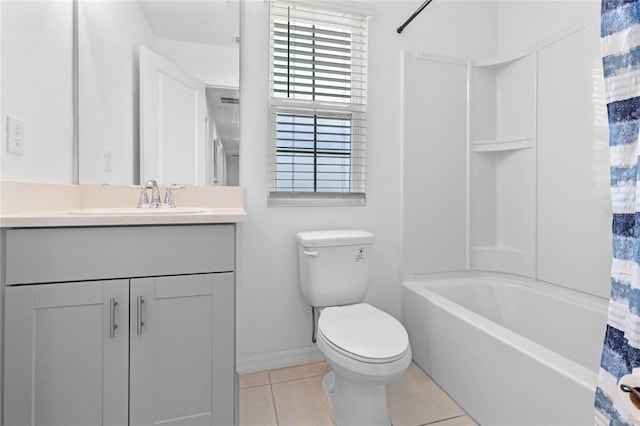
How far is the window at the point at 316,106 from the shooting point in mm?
1827

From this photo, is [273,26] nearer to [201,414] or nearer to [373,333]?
[373,333]

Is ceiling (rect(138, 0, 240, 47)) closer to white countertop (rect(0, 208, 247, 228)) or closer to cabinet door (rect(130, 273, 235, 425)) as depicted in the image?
white countertop (rect(0, 208, 247, 228))

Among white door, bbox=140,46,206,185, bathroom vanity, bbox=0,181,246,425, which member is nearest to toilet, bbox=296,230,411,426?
bathroom vanity, bbox=0,181,246,425

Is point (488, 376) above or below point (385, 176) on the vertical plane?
below

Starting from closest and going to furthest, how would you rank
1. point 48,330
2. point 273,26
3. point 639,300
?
point 639,300, point 48,330, point 273,26

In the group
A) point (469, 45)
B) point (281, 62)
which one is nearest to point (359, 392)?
point (281, 62)

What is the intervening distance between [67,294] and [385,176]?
5.38 feet

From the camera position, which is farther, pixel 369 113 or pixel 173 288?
pixel 369 113

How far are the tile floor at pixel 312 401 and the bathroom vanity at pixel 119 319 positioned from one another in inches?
14.3

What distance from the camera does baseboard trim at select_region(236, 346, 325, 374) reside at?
5.93 ft

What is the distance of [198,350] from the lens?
113 cm

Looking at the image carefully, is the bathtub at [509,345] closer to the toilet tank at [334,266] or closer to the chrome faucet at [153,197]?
the toilet tank at [334,266]

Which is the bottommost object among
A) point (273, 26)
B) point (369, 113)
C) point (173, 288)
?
point (173, 288)

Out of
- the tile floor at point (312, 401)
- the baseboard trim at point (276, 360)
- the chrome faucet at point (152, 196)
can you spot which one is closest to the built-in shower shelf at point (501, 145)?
the tile floor at point (312, 401)
